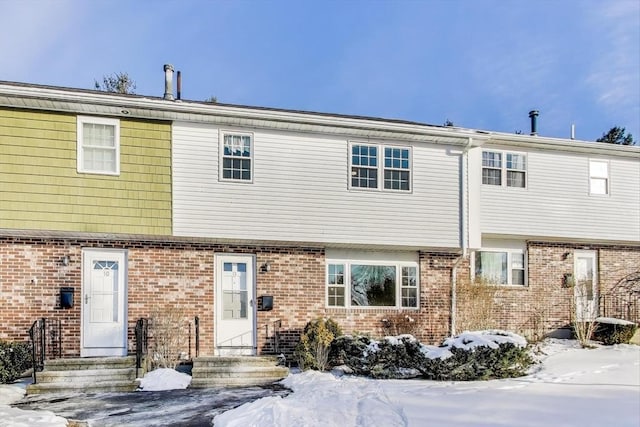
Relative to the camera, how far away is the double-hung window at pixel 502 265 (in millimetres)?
13526

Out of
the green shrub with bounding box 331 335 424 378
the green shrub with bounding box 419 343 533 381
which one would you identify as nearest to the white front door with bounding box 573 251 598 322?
the green shrub with bounding box 419 343 533 381

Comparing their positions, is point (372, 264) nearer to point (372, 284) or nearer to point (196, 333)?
point (372, 284)

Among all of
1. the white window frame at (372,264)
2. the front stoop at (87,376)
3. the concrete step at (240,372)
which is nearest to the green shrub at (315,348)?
the concrete step at (240,372)

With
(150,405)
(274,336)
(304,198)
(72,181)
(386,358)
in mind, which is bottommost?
(150,405)

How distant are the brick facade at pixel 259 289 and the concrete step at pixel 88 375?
102 centimetres

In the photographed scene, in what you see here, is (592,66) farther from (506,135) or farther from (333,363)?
(333,363)

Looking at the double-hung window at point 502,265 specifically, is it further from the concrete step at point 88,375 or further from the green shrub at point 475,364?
the concrete step at point 88,375

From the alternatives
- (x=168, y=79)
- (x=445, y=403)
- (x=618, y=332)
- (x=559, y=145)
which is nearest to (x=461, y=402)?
(x=445, y=403)

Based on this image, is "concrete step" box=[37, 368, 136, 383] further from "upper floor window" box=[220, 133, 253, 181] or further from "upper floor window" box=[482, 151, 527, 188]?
"upper floor window" box=[482, 151, 527, 188]

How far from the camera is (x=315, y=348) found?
10.3m

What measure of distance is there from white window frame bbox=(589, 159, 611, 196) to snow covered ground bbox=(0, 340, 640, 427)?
5490mm

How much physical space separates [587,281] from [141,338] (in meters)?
11.7

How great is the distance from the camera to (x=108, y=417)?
6.98m

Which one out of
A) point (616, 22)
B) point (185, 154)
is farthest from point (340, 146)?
point (616, 22)
